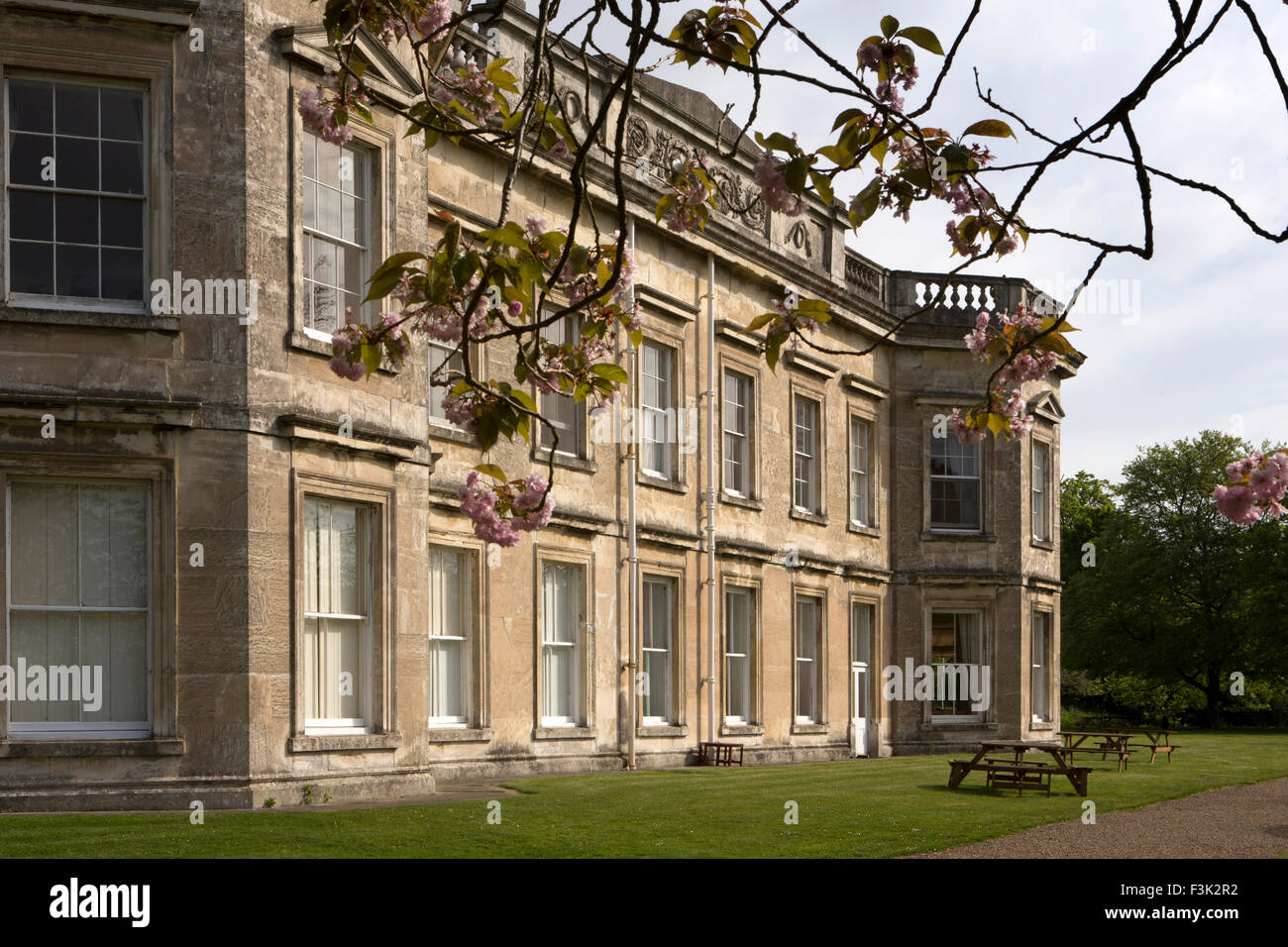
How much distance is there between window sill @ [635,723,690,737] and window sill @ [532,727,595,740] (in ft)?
4.59

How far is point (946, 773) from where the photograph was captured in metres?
23.5

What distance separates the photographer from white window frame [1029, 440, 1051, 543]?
34.9 m

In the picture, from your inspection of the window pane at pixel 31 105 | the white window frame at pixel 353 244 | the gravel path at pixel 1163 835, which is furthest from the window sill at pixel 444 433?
the gravel path at pixel 1163 835

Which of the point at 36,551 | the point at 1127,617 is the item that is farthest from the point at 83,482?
the point at 1127,617

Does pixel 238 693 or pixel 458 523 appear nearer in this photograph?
pixel 238 693

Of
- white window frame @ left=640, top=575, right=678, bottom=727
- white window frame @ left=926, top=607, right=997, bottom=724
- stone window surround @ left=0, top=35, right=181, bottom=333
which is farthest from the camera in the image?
white window frame @ left=926, top=607, right=997, bottom=724

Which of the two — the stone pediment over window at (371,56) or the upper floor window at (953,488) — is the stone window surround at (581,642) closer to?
the stone pediment over window at (371,56)

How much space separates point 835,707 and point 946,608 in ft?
15.4

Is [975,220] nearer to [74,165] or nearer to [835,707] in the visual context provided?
[74,165]

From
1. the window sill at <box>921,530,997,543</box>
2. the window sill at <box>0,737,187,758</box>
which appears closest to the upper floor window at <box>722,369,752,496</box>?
the window sill at <box>921,530,997,543</box>

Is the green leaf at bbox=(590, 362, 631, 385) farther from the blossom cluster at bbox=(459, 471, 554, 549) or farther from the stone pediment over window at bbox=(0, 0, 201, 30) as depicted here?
the stone pediment over window at bbox=(0, 0, 201, 30)

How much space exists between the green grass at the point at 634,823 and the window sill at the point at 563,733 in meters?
0.69

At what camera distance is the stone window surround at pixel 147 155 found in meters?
14.3

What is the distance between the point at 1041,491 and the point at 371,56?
22.4m
